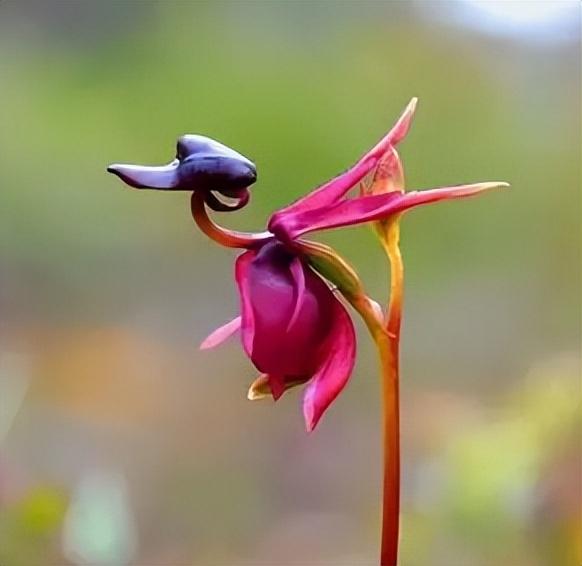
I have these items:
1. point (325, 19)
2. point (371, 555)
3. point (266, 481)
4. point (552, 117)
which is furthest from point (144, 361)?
point (552, 117)

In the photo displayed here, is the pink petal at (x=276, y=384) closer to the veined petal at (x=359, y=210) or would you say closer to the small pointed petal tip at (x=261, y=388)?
the small pointed petal tip at (x=261, y=388)

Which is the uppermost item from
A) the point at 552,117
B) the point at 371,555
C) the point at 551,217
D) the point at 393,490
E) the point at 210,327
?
the point at 552,117

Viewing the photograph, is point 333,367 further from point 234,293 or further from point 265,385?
point 234,293

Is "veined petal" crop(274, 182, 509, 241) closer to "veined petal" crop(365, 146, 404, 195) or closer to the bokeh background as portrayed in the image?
"veined petal" crop(365, 146, 404, 195)

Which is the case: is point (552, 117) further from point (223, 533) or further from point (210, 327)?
point (223, 533)

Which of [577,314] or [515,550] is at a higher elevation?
[577,314]

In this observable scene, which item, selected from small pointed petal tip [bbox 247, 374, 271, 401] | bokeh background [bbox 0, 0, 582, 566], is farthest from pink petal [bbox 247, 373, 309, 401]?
bokeh background [bbox 0, 0, 582, 566]

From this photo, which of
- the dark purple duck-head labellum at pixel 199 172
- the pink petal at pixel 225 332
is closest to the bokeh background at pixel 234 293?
the pink petal at pixel 225 332
